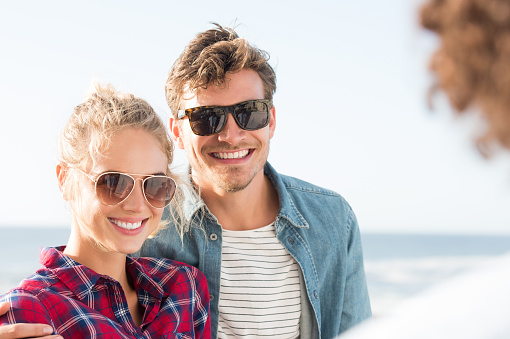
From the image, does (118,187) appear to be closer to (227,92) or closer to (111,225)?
(111,225)

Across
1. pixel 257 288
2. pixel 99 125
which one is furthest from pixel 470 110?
pixel 257 288

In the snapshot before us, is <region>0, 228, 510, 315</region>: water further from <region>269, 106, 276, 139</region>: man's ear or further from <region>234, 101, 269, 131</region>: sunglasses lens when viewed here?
<region>234, 101, 269, 131</region>: sunglasses lens

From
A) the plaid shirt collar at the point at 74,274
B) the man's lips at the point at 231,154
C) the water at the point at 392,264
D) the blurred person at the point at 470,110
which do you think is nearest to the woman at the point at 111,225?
the plaid shirt collar at the point at 74,274

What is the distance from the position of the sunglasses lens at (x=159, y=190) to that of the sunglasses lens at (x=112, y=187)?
0.09 meters

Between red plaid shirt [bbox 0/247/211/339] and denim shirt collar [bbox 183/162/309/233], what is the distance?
553mm

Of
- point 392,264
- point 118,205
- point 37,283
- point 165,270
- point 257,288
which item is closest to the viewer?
point 37,283

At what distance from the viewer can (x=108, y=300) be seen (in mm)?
2674

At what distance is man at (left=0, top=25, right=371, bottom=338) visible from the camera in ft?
11.6

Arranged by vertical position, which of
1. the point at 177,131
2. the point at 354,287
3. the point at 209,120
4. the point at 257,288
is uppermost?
the point at 209,120

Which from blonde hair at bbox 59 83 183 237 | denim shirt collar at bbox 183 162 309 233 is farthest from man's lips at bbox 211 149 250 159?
blonde hair at bbox 59 83 183 237

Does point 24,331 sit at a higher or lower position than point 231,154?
lower

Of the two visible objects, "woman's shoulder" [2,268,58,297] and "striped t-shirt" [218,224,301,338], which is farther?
"striped t-shirt" [218,224,301,338]

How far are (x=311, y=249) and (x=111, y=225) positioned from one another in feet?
5.19

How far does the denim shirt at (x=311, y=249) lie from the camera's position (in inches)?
140
